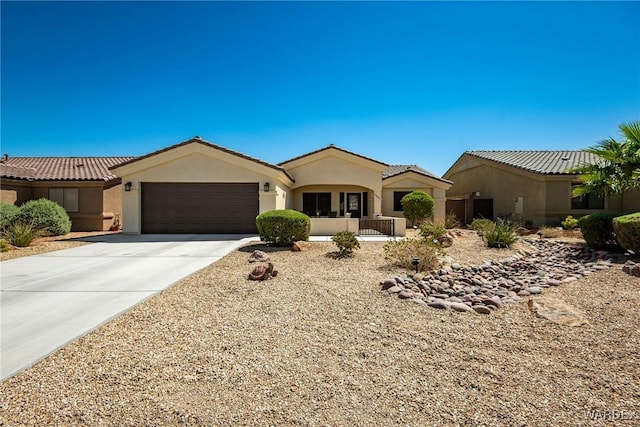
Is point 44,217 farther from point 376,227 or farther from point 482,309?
point 482,309

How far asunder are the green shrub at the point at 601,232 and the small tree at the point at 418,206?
9.00 meters

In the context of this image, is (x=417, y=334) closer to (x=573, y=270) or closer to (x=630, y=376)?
(x=630, y=376)

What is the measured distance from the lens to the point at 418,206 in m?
20.5

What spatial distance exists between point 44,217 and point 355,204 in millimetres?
18210

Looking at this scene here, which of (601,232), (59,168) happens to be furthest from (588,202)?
(59,168)

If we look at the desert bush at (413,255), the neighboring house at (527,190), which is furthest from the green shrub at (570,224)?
the desert bush at (413,255)

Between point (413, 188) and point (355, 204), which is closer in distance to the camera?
point (355, 204)

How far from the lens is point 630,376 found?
3.52 metres

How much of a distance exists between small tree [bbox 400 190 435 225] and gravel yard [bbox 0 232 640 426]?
14495mm

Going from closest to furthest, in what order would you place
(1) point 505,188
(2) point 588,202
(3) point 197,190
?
1. (3) point 197,190
2. (2) point 588,202
3. (1) point 505,188

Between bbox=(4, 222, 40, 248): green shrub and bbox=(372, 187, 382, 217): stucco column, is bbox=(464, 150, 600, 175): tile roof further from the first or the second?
bbox=(4, 222, 40, 248): green shrub

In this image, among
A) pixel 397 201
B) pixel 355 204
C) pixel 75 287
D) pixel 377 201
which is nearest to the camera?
pixel 75 287

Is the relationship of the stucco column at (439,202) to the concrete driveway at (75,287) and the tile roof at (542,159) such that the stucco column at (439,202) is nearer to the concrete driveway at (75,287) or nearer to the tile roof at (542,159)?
the tile roof at (542,159)

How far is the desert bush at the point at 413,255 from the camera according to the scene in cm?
876
